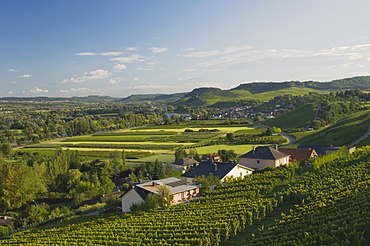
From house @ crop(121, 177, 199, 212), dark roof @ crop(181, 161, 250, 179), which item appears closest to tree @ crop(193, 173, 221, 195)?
house @ crop(121, 177, 199, 212)

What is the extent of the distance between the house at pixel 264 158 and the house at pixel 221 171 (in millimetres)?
2867

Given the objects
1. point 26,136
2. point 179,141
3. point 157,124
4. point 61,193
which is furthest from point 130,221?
point 157,124

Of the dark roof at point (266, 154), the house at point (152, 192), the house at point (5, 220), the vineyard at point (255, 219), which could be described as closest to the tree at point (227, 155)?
the dark roof at point (266, 154)

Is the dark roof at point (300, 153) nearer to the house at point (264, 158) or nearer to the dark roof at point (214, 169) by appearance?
the house at point (264, 158)

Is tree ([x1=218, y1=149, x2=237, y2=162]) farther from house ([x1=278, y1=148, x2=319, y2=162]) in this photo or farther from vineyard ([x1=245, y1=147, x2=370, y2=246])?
vineyard ([x1=245, y1=147, x2=370, y2=246])

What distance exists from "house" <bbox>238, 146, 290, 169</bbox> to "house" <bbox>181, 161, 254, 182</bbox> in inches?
113

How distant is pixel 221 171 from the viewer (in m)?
40.5

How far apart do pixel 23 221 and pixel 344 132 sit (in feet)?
194

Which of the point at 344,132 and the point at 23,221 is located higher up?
the point at 344,132

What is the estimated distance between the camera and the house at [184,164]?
51753mm

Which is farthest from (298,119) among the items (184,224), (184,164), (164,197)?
(184,224)

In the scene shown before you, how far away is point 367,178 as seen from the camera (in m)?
25.8

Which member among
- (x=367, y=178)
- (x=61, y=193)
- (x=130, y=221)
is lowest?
(x=61, y=193)

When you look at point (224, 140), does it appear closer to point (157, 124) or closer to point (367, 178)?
point (367, 178)
